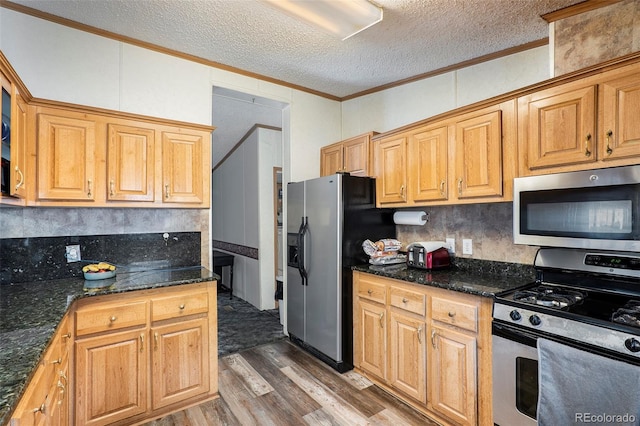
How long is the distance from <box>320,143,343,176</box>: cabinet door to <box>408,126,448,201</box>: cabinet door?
92 centimetres

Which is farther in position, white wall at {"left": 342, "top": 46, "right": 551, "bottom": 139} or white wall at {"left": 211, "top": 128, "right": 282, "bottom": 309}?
white wall at {"left": 211, "top": 128, "right": 282, "bottom": 309}

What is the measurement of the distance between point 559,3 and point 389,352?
2.61 metres

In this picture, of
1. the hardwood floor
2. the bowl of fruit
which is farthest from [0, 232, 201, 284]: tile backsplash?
the hardwood floor

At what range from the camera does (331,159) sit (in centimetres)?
357

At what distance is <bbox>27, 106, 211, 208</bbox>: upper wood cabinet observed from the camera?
6.95 feet

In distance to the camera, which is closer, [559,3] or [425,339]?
[559,3]

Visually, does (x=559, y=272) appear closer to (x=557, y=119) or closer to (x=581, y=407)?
(x=581, y=407)

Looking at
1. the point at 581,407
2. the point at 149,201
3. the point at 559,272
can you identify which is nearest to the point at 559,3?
the point at 559,272

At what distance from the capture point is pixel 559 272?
6.54 ft

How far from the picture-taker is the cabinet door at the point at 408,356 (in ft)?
7.34

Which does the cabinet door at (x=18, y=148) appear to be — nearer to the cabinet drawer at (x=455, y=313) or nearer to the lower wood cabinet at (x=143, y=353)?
the lower wood cabinet at (x=143, y=353)

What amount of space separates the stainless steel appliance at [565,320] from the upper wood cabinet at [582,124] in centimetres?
53

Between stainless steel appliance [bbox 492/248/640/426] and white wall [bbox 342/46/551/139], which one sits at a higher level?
white wall [bbox 342/46/551/139]

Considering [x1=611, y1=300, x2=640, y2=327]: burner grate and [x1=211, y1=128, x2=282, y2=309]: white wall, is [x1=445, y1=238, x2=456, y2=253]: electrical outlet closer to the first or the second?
[x1=611, y1=300, x2=640, y2=327]: burner grate
